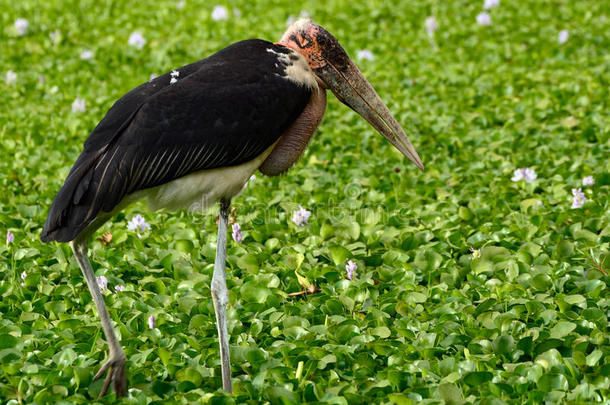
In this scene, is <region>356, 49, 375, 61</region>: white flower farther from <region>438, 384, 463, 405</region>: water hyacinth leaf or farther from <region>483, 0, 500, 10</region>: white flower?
<region>438, 384, 463, 405</region>: water hyacinth leaf

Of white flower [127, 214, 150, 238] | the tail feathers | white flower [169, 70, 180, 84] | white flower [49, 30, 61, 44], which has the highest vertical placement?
white flower [49, 30, 61, 44]

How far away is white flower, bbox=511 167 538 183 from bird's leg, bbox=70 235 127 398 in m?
2.99

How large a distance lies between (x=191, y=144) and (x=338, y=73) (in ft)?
2.97

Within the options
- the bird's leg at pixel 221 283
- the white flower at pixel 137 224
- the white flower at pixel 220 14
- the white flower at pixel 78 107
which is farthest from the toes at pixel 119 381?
the white flower at pixel 220 14

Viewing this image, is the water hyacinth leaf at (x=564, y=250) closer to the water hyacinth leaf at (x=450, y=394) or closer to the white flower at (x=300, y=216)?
the white flower at (x=300, y=216)

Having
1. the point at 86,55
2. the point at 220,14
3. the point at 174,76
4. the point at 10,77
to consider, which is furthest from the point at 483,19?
the point at 174,76

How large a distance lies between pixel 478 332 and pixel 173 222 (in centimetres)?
221

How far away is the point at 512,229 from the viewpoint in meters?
4.74

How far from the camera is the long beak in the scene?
3.88 metres

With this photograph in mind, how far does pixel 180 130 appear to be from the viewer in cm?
329

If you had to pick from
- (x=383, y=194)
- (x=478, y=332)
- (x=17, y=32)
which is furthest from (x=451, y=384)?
(x=17, y=32)

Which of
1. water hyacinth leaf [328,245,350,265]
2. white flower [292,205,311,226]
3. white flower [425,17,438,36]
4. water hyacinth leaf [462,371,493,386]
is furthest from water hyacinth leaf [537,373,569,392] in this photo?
white flower [425,17,438,36]

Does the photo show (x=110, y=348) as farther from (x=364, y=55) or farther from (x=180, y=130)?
(x=364, y=55)

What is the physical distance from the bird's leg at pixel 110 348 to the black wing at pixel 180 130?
198mm
